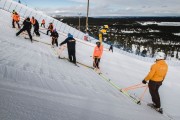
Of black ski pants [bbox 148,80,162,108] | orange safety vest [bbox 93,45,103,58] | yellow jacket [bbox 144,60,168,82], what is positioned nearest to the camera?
yellow jacket [bbox 144,60,168,82]

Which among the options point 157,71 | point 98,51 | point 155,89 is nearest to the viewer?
point 157,71

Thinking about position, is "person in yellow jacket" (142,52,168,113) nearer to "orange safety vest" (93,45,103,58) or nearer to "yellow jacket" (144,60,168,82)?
"yellow jacket" (144,60,168,82)

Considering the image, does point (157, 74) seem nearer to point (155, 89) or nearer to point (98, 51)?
point (155, 89)

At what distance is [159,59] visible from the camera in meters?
7.27

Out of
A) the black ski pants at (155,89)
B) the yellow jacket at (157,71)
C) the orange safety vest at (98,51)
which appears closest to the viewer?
the yellow jacket at (157,71)

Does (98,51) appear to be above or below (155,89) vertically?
above

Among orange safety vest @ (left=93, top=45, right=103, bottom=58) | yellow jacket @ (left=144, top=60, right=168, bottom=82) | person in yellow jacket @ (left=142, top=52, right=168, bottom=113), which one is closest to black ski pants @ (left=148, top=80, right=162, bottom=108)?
person in yellow jacket @ (left=142, top=52, right=168, bottom=113)

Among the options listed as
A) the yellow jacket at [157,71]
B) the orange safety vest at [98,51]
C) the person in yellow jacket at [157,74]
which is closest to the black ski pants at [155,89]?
the person in yellow jacket at [157,74]

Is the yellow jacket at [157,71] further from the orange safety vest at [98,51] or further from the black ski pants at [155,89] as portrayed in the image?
the orange safety vest at [98,51]

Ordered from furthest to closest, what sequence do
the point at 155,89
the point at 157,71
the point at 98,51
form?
the point at 98,51 < the point at 155,89 < the point at 157,71

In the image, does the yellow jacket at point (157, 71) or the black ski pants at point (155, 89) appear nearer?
the yellow jacket at point (157, 71)

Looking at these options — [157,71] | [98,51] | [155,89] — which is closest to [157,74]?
[157,71]

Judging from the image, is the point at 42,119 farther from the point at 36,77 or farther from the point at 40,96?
the point at 36,77

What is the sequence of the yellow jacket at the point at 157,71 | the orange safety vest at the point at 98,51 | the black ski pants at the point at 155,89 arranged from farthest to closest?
the orange safety vest at the point at 98,51, the black ski pants at the point at 155,89, the yellow jacket at the point at 157,71
